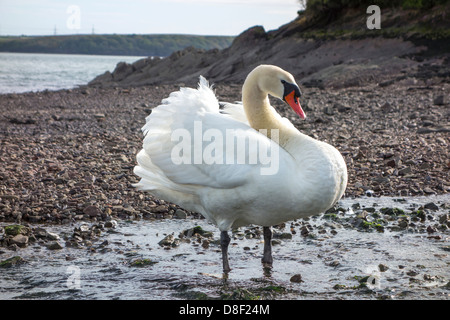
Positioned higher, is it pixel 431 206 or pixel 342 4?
pixel 342 4

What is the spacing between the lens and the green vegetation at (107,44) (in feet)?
515

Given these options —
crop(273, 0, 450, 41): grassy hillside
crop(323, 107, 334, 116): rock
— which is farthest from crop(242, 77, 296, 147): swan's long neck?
crop(273, 0, 450, 41): grassy hillside

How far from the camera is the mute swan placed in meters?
5.30

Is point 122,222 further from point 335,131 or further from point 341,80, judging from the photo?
point 341,80

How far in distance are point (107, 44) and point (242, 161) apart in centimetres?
15893

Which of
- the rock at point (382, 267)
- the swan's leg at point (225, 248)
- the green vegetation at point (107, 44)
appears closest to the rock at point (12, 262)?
the swan's leg at point (225, 248)

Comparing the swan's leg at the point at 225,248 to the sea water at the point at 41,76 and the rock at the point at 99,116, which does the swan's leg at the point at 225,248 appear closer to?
the rock at the point at 99,116

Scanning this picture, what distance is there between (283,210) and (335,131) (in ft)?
26.6

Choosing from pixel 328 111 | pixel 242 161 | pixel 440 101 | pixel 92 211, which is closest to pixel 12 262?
pixel 92 211

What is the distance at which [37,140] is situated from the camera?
12.8m

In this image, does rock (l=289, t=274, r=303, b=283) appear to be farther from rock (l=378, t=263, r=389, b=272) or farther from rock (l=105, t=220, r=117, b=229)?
rock (l=105, t=220, r=117, b=229)

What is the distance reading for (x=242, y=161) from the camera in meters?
5.42

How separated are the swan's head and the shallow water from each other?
164 cm

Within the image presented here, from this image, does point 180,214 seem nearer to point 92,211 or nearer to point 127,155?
point 92,211
